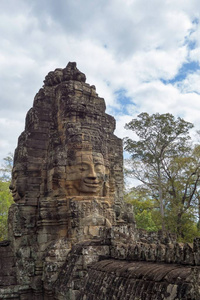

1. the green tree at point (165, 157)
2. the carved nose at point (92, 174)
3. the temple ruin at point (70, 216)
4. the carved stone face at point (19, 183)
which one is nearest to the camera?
the temple ruin at point (70, 216)

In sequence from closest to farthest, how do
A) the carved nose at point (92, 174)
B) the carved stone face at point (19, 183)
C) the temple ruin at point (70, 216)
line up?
the temple ruin at point (70, 216), the carved nose at point (92, 174), the carved stone face at point (19, 183)

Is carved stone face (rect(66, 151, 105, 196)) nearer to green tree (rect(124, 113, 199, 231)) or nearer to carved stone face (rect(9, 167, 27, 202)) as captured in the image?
carved stone face (rect(9, 167, 27, 202))

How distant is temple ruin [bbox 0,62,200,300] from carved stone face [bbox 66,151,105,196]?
2 centimetres

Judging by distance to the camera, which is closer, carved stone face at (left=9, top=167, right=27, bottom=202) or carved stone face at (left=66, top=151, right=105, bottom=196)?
carved stone face at (left=66, top=151, right=105, bottom=196)

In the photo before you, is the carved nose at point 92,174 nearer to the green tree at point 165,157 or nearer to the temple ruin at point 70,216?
the temple ruin at point 70,216

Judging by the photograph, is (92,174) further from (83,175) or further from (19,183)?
(19,183)

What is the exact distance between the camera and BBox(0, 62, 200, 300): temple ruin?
478 centimetres

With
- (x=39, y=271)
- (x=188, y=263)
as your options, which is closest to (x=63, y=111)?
(x=39, y=271)

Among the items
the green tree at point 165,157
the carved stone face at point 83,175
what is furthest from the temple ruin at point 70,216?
the green tree at point 165,157

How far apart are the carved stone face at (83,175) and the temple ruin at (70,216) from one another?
0.02m

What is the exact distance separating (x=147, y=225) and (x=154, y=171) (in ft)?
12.2

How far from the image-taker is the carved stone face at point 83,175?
7.45 meters

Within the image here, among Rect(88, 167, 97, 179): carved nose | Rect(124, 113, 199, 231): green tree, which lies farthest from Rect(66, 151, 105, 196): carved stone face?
Rect(124, 113, 199, 231): green tree

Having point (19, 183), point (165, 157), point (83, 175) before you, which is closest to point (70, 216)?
point (83, 175)
